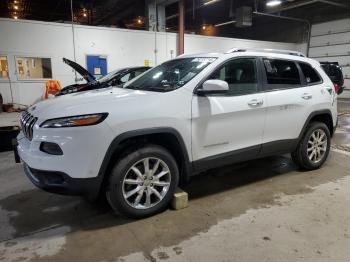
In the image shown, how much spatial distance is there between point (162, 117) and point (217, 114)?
0.63m

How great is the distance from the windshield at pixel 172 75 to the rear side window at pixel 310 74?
1.49 metres

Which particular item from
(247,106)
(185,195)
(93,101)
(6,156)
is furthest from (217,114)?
(6,156)

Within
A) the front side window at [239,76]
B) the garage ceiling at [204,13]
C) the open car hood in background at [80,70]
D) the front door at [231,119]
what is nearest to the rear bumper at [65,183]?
the front door at [231,119]

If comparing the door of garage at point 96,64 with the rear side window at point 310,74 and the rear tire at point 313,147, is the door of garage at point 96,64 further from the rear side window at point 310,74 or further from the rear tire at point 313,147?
the rear tire at point 313,147

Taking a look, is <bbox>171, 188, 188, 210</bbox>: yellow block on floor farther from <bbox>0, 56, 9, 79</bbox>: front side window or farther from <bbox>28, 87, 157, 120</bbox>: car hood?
<bbox>0, 56, 9, 79</bbox>: front side window

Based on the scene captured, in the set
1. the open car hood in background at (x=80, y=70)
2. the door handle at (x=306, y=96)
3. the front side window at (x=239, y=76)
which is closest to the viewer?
the front side window at (x=239, y=76)

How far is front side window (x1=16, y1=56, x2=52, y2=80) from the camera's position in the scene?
9672mm

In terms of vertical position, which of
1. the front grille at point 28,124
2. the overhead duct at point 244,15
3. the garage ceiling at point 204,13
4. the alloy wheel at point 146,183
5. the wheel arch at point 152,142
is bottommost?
the alloy wheel at point 146,183

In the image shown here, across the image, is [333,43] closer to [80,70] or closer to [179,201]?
[80,70]

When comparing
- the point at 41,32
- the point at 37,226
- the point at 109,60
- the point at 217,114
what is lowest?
the point at 37,226

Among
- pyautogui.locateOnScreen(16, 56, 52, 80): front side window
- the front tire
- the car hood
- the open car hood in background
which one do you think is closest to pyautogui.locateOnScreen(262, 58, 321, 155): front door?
the front tire

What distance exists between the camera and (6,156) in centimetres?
488

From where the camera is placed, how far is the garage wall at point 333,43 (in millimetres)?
15172

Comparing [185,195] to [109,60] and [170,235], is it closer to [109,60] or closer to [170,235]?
[170,235]
